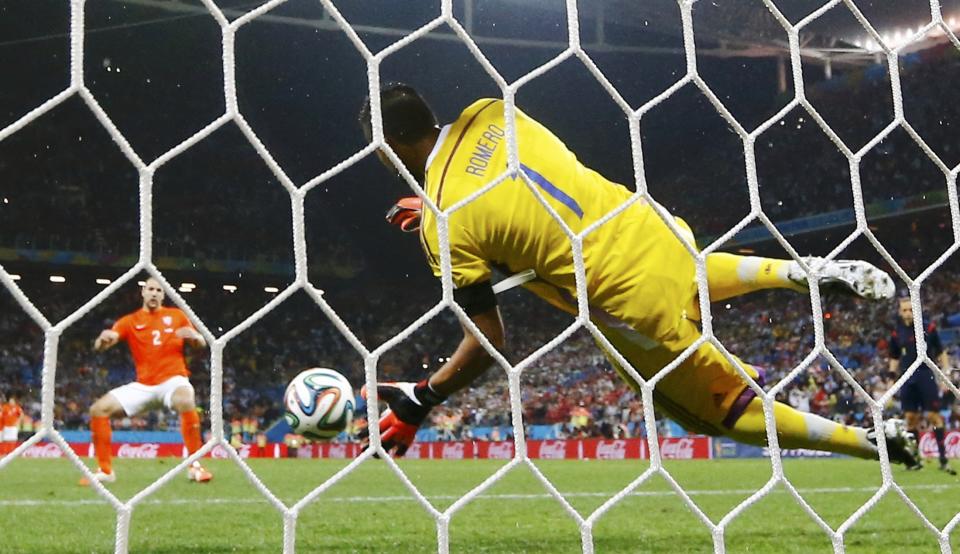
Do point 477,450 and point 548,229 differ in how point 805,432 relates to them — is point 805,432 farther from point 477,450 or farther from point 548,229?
point 477,450

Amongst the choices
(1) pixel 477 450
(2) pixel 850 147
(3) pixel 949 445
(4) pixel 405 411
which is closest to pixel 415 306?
(1) pixel 477 450

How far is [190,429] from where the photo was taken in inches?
117

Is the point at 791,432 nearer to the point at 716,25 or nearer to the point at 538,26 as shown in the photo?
the point at 538,26

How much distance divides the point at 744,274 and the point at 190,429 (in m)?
2.04

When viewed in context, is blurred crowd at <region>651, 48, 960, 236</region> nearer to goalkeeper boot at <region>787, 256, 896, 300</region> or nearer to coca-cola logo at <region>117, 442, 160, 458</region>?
goalkeeper boot at <region>787, 256, 896, 300</region>

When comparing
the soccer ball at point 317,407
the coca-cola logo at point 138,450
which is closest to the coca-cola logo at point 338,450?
the coca-cola logo at point 138,450

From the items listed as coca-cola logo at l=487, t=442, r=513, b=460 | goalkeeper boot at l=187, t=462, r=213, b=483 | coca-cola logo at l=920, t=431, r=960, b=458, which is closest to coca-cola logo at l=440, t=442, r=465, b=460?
coca-cola logo at l=487, t=442, r=513, b=460

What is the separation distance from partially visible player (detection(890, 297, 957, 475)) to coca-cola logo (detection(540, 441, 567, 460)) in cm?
334

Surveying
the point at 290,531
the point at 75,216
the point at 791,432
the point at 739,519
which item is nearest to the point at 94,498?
the point at 739,519

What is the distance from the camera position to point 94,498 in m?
2.77

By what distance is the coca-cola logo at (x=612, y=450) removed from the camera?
7.28m

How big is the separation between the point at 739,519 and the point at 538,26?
→ 124 inches

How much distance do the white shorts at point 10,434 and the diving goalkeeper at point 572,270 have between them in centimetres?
616

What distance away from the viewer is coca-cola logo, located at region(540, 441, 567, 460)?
7.53 m
